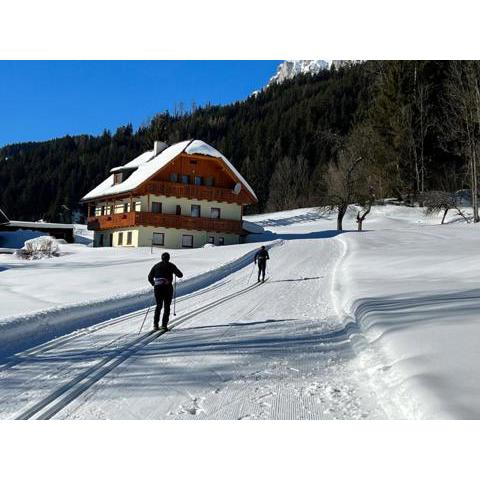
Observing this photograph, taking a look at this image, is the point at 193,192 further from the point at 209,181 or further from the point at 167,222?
the point at 167,222

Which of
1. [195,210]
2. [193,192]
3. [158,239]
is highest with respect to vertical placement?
[193,192]

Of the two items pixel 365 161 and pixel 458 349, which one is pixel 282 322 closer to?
pixel 458 349

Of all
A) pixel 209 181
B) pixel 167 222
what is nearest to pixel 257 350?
pixel 167 222

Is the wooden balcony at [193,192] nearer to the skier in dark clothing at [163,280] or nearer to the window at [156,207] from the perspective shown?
the window at [156,207]

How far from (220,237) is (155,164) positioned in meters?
8.69

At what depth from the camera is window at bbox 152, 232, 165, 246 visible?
4484 cm

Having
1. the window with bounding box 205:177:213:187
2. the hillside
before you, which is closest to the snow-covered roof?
the window with bounding box 205:177:213:187

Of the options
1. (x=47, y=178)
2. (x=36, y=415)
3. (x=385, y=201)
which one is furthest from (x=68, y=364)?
(x=47, y=178)

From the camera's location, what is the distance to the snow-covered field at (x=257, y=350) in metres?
5.74

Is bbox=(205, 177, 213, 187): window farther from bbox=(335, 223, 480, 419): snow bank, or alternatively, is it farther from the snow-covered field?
the snow-covered field

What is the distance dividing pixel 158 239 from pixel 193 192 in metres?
5.18

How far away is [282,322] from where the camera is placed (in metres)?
11.6

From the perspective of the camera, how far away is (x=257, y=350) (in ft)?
28.4

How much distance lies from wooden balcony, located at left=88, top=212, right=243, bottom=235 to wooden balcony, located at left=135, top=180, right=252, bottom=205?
77.9 inches
